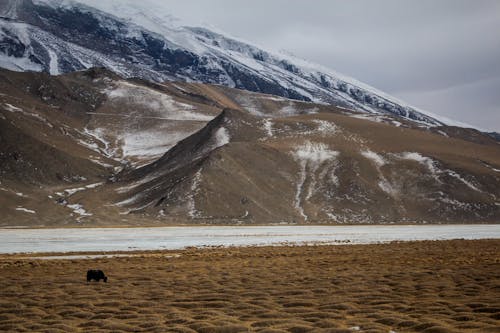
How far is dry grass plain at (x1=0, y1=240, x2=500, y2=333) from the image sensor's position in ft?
55.5

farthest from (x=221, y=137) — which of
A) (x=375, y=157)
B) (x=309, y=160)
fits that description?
(x=375, y=157)

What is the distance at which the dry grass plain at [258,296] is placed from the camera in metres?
16.9

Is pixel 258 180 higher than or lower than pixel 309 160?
lower

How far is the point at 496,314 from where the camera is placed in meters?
17.2

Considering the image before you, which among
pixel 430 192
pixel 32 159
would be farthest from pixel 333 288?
pixel 32 159

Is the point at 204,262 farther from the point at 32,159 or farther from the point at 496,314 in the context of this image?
the point at 32,159

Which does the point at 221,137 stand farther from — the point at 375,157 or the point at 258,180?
the point at 375,157

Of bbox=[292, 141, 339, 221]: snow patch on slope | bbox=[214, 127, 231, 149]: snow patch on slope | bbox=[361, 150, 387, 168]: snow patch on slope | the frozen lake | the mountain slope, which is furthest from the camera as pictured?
bbox=[214, 127, 231, 149]: snow patch on slope

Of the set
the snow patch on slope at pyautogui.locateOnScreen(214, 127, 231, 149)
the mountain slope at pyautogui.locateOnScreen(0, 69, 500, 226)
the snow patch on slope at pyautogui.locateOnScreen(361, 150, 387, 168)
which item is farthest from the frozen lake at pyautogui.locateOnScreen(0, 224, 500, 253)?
the snow patch on slope at pyautogui.locateOnScreen(214, 127, 231, 149)

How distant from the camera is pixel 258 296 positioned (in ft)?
74.9

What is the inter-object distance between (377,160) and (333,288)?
5945 inches

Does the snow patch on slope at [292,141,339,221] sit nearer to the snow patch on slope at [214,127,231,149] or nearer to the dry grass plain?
the snow patch on slope at [214,127,231,149]

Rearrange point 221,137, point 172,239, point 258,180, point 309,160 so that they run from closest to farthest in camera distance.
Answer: point 172,239
point 258,180
point 309,160
point 221,137

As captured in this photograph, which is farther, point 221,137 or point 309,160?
point 221,137
